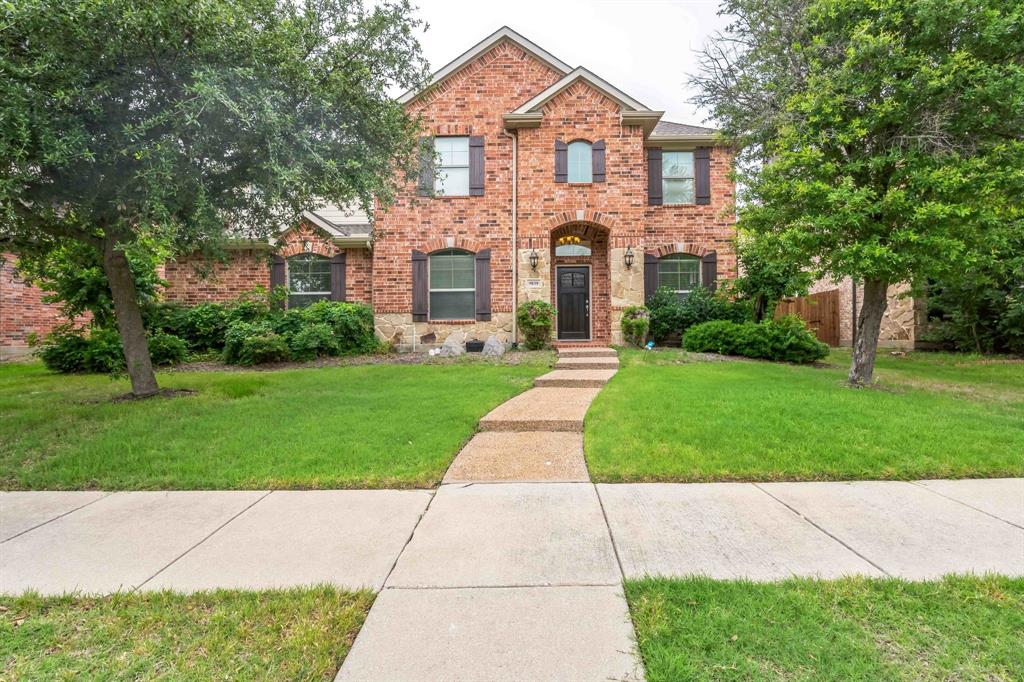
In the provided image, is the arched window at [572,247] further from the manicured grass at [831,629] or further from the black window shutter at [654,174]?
the manicured grass at [831,629]

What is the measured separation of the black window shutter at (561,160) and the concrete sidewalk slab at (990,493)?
982 centimetres

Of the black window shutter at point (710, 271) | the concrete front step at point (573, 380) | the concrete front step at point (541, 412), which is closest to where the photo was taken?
the concrete front step at point (541, 412)

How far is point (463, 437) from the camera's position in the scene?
4637mm

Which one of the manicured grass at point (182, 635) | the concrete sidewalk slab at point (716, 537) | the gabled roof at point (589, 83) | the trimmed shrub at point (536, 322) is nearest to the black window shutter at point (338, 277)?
the trimmed shrub at point (536, 322)

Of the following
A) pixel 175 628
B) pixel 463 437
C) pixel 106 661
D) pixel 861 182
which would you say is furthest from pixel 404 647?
pixel 861 182

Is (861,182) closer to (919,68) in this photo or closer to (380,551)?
(919,68)

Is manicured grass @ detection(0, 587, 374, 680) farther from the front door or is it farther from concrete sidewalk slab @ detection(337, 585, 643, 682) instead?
the front door

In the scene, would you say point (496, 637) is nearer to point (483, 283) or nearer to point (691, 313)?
point (483, 283)

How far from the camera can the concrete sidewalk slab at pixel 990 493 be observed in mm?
2949

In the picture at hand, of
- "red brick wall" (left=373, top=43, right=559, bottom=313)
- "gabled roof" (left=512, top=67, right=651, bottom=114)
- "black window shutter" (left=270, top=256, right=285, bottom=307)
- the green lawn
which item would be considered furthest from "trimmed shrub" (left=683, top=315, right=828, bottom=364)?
"black window shutter" (left=270, top=256, right=285, bottom=307)

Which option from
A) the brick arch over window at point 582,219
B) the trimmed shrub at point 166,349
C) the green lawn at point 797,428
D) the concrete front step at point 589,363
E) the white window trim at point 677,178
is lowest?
the green lawn at point 797,428

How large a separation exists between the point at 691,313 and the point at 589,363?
4.16 m

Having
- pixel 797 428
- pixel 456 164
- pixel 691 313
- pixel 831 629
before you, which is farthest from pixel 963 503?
pixel 456 164

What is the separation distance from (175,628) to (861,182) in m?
8.46
